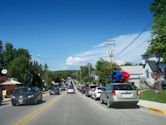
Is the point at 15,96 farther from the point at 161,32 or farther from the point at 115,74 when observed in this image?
the point at 115,74

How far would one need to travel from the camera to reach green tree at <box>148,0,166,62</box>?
37.2 metres

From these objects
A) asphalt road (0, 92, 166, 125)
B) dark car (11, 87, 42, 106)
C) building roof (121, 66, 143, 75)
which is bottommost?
asphalt road (0, 92, 166, 125)

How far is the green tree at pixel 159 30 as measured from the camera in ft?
122

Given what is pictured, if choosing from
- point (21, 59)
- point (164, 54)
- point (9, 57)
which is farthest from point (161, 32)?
point (9, 57)

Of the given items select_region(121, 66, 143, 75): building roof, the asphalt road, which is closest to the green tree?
the asphalt road

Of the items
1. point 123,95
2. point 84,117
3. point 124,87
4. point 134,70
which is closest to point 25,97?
point 124,87

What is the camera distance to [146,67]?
73.2 metres

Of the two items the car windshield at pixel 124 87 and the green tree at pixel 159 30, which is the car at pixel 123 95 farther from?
the green tree at pixel 159 30

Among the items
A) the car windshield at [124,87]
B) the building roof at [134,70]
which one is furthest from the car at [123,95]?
the building roof at [134,70]

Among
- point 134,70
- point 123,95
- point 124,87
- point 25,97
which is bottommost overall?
point 25,97

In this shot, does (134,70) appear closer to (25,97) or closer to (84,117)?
(25,97)

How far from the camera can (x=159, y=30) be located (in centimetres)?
3719

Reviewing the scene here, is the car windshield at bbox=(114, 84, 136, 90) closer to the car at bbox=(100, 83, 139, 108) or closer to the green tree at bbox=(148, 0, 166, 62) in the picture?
the car at bbox=(100, 83, 139, 108)

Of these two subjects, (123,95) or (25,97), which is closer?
(123,95)
